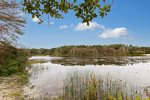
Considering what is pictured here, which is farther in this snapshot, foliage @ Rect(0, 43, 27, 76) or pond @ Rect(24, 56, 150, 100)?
foliage @ Rect(0, 43, 27, 76)

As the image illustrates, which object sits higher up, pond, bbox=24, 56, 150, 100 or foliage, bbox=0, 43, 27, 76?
foliage, bbox=0, 43, 27, 76

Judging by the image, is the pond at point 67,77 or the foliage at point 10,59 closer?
the pond at point 67,77

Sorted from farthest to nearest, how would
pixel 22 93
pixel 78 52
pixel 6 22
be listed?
1. pixel 78 52
2. pixel 6 22
3. pixel 22 93

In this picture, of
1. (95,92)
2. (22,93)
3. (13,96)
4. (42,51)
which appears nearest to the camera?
(95,92)

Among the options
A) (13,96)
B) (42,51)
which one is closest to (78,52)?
(42,51)

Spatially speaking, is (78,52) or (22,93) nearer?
(22,93)

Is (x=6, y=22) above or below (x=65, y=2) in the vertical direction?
above

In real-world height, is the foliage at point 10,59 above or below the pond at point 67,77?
above

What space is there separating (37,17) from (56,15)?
29 cm

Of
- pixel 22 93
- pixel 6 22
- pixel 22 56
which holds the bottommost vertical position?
pixel 22 93

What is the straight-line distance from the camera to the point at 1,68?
1816 cm

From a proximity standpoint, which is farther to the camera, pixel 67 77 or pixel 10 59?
pixel 10 59

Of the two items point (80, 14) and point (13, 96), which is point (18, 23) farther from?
point (80, 14)

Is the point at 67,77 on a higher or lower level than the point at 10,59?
lower
